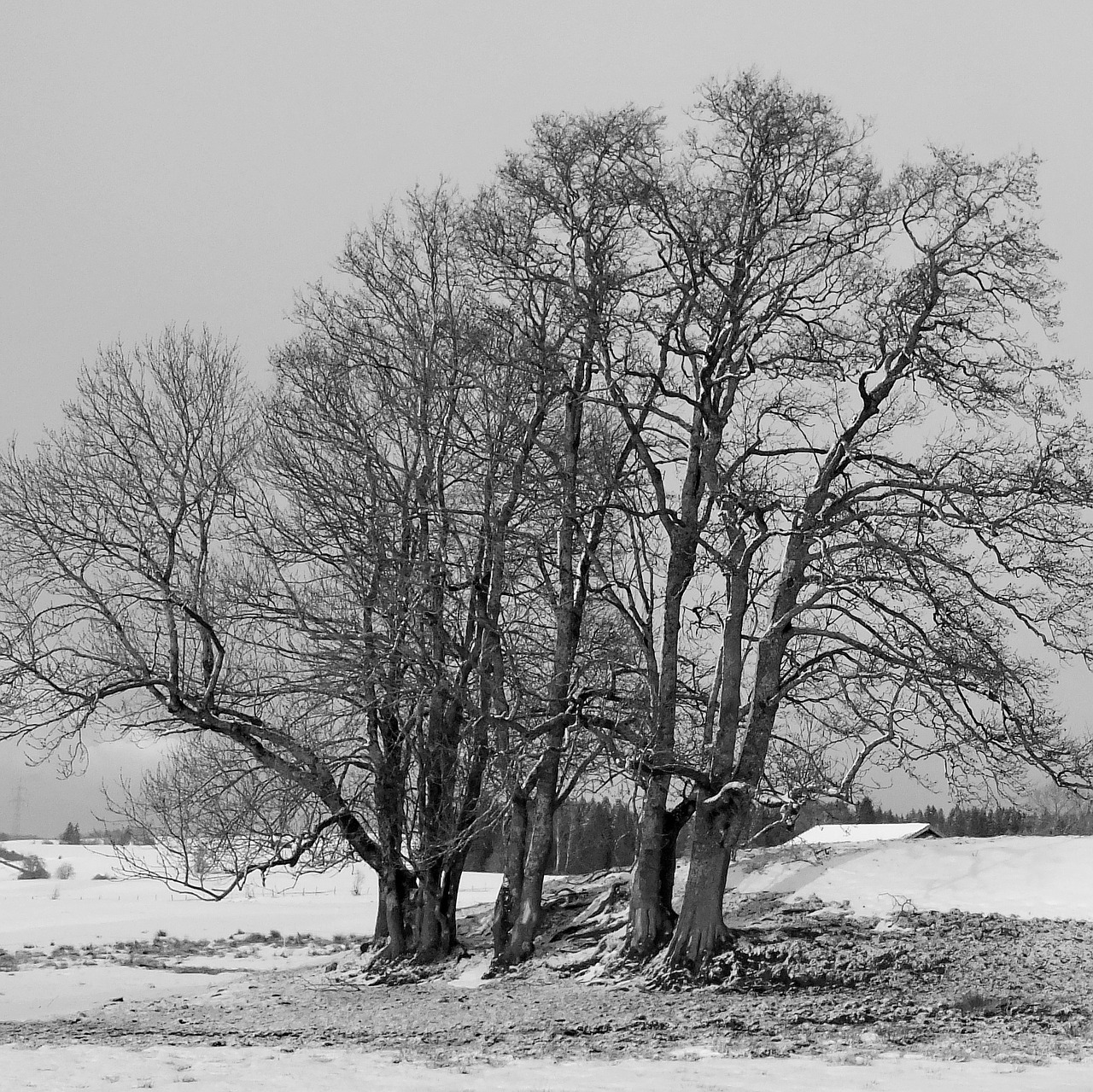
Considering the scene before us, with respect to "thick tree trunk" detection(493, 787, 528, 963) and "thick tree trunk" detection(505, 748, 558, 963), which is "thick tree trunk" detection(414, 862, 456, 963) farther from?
"thick tree trunk" detection(505, 748, 558, 963)

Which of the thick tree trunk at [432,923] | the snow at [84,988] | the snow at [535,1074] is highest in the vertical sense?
the thick tree trunk at [432,923]

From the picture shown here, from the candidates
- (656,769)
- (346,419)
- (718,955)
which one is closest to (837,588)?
(656,769)

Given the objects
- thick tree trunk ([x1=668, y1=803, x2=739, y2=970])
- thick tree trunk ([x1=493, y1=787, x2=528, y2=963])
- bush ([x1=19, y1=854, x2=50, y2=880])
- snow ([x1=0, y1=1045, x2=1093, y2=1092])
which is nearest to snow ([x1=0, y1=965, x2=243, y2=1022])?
thick tree trunk ([x1=493, y1=787, x2=528, y2=963])

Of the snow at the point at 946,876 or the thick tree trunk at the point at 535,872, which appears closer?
the snow at the point at 946,876

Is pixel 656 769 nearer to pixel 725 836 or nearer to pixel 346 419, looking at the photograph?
pixel 725 836

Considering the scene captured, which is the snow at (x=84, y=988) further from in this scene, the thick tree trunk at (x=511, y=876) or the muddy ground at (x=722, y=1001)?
the thick tree trunk at (x=511, y=876)

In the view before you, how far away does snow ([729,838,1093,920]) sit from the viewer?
14.1m

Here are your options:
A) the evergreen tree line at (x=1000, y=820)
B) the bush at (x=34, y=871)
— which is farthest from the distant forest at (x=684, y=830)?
the bush at (x=34, y=871)

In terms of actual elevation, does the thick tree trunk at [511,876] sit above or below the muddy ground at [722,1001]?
above

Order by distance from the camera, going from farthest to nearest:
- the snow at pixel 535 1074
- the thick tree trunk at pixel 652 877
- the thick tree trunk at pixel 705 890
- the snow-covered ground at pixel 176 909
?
the snow-covered ground at pixel 176 909 → the thick tree trunk at pixel 652 877 → the thick tree trunk at pixel 705 890 → the snow at pixel 535 1074

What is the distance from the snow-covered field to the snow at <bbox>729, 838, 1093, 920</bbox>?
0.03m

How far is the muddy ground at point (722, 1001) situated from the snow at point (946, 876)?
1.87ft

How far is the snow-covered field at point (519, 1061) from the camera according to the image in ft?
25.8

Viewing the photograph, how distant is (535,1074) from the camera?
8281mm
